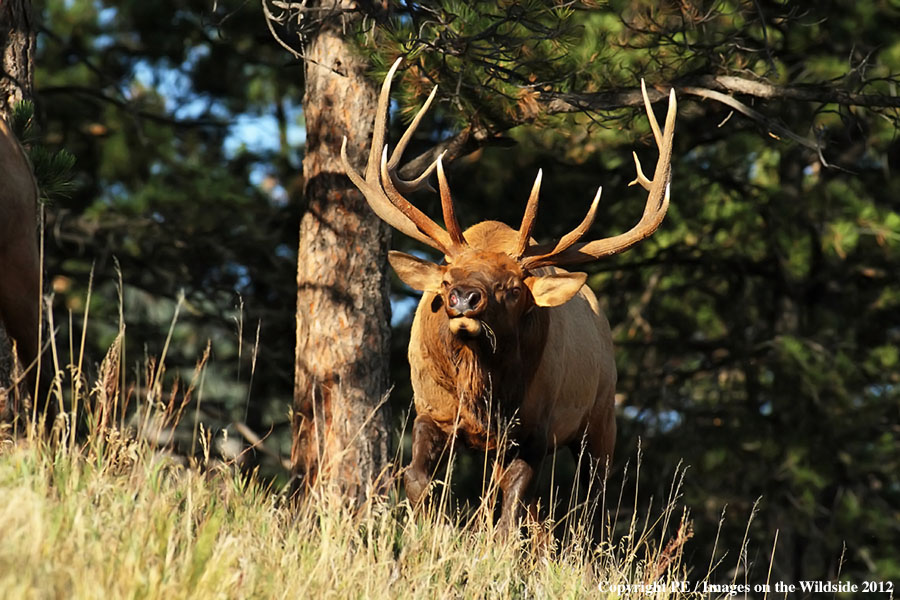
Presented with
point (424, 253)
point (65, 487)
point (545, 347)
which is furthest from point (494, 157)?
point (65, 487)

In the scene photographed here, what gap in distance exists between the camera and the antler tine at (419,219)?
22.1 feet

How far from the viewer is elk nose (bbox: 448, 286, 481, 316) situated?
598cm

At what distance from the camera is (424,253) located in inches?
474

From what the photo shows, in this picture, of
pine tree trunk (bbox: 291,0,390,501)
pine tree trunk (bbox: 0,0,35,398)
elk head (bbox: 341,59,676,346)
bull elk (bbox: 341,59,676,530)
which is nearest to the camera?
elk head (bbox: 341,59,676,346)

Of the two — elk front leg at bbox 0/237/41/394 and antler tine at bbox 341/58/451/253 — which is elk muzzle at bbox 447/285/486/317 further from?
elk front leg at bbox 0/237/41/394

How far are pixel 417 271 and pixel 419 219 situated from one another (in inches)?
15.3

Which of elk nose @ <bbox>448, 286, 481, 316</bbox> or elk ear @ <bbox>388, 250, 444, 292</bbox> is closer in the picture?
elk nose @ <bbox>448, 286, 481, 316</bbox>

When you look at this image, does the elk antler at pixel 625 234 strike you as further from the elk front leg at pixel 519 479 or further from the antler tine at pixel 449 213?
the elk front leg at pixel 519 479

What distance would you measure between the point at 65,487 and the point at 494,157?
7.97 meters

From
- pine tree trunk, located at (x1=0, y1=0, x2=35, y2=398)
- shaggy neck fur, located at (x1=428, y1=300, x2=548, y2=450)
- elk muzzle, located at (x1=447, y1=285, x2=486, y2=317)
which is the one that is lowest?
shaggy neck fur, located at (x1=428, y1=300, x2=548, y2=450)

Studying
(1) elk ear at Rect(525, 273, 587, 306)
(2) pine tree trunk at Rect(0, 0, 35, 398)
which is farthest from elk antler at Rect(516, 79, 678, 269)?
(2) pine tree trunk at Rect(0, 0, 35, 398)

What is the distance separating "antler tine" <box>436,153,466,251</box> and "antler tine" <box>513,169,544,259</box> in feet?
0.99

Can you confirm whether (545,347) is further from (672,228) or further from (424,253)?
(672,228)

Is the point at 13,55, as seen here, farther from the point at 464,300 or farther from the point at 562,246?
the point at 562,246
